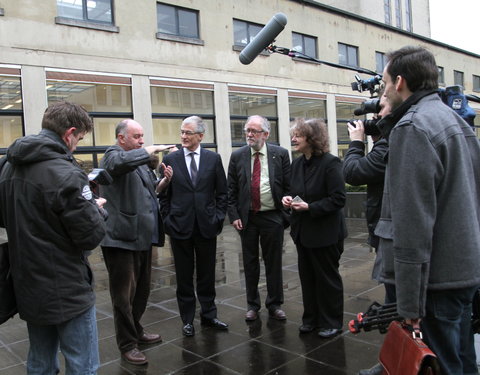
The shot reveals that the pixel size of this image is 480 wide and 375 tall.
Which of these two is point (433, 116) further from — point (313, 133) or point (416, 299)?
point (313, 133)

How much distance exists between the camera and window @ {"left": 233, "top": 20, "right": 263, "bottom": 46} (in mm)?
16609

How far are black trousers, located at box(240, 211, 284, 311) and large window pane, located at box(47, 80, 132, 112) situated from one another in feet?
32.0

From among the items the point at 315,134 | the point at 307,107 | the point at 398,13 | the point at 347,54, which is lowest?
the point at 315,134

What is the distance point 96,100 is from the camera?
13.5 meters

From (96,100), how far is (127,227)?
424 inches

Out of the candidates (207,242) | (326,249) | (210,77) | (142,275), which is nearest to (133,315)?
(142,275)

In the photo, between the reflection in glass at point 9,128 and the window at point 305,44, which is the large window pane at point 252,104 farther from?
the reflection in glass at point 9,128

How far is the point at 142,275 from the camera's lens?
13.4ft

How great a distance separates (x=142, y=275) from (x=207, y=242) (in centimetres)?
73

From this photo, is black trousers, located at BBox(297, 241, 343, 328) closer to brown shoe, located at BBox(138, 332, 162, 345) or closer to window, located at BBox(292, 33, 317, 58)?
brown shoe, located at BBox(138, 332, 162, 345)

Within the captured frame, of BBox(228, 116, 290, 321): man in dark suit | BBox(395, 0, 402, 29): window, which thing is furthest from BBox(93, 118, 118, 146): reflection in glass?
BBox(395, 0, 402, 29): window

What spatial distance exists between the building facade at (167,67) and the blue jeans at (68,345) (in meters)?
8.37

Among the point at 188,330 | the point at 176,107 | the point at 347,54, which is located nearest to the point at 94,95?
the point at 176,107

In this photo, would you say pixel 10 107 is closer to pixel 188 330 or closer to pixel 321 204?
pixel 188 330
